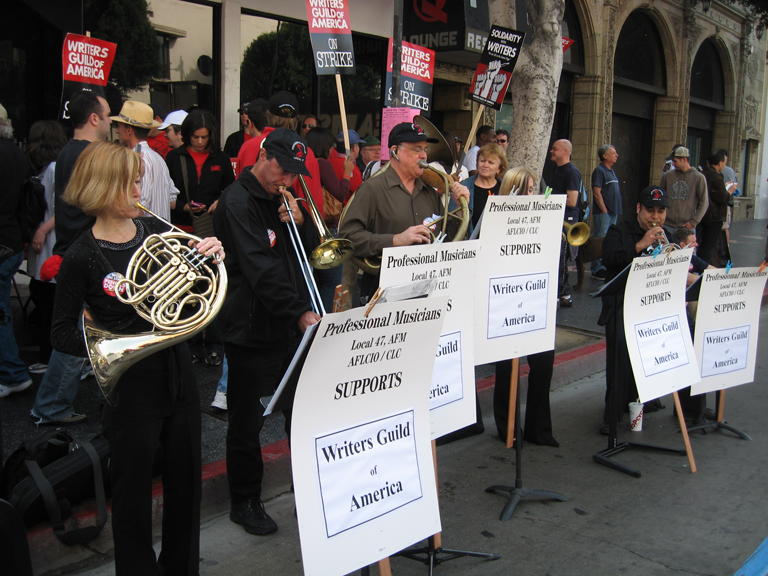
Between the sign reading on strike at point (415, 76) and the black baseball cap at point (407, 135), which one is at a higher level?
the sign reading on strike at point (415, 76)

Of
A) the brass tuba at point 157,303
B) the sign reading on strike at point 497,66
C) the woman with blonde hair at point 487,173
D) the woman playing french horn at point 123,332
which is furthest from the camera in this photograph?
the sign reading on strike at point 497,66

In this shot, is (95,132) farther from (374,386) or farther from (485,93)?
(485,93)

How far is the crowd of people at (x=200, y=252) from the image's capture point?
104 inches

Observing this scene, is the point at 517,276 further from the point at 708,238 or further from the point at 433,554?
the point at 708,238

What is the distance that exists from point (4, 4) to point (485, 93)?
5029mm

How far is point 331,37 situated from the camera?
627 cm

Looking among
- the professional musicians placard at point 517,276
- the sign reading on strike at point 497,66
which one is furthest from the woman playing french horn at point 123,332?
the sign reading on strike at point 497,66

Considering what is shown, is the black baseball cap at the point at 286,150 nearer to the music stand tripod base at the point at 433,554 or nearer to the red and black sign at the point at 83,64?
the music stand tripod base at the point at 433,554

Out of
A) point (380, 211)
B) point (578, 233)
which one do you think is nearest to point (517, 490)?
point (380, 211)

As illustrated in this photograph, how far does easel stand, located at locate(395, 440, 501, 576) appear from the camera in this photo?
3.14 meters

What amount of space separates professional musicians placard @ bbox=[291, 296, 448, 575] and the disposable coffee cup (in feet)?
10.2

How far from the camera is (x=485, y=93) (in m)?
6.46

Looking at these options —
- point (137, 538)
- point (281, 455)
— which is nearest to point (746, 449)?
point (281, 455)

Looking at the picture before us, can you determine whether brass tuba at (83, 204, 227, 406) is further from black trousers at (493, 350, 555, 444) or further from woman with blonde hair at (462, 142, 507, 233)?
woman with blonde hair at (462, 142, 507, 233)
